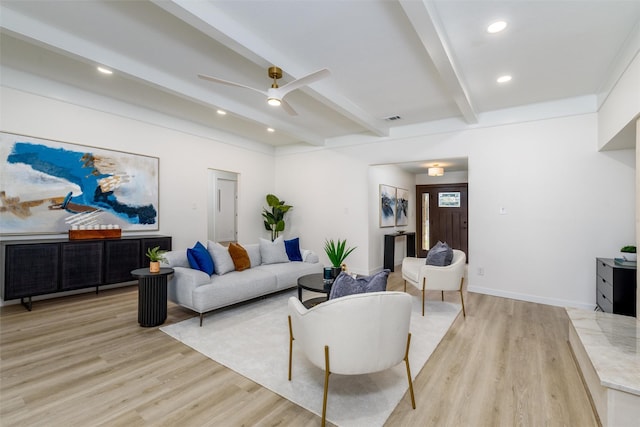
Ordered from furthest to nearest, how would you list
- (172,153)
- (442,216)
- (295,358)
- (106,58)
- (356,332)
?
(442,216), (172,153), (106,58), (295,358), (356,332)

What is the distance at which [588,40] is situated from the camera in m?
2.78

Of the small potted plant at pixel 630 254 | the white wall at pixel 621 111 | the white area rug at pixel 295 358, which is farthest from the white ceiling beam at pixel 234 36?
the small potted plant at pixel 630 254

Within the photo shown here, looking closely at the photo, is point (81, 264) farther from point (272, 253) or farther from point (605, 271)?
point (605, 271)

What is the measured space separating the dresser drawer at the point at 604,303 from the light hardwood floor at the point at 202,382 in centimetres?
48

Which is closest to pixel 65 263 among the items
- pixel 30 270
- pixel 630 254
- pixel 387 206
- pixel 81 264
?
pixel 81 264

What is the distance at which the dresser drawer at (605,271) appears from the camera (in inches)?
128

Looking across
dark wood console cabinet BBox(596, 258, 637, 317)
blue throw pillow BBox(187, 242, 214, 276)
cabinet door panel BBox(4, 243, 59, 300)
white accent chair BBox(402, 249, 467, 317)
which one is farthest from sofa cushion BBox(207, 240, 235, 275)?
dark wood console cabinet BBox(596, 258, 637, 317)

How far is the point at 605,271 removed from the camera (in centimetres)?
344

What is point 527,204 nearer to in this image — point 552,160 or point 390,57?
point 552,160

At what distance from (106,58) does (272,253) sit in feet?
10.4

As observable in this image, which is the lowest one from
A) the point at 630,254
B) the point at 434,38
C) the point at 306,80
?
the point at 630,254

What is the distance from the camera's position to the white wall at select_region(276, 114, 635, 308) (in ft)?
12.8

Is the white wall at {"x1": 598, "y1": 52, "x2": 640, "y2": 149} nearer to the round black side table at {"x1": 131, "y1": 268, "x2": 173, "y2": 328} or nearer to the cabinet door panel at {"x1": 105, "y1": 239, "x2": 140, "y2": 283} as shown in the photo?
the round black side table at {"x1": 131, "y1": 268, "x2": 173, "y2": 328}

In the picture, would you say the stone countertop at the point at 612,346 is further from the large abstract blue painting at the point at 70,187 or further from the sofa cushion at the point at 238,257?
the large abstract blue painting at the point at 70,187
